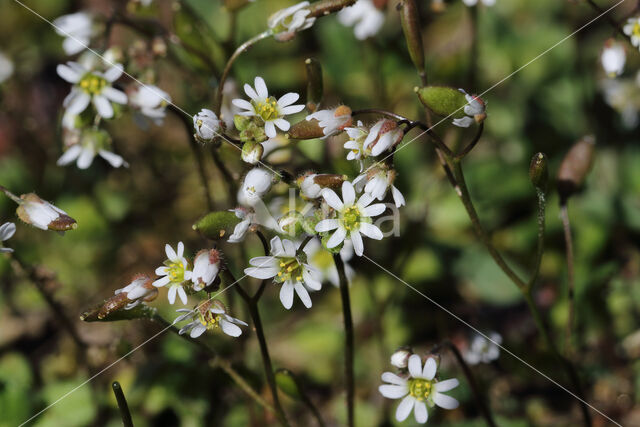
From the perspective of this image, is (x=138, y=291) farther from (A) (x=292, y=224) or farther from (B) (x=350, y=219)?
(B) (x=350, y=219)

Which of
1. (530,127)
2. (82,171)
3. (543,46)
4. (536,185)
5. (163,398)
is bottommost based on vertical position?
(163,398)

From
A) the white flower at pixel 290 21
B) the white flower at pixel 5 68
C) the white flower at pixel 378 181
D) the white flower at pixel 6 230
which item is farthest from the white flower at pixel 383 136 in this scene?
the white flower at pixel 5 68

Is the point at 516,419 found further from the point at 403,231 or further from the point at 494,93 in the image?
the point at 494,93

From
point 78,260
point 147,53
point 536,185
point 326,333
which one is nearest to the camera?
point 536,185

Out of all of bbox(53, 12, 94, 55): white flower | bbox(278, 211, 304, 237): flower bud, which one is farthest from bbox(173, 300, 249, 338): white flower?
bbox(53, 12, 94, 55): white flower

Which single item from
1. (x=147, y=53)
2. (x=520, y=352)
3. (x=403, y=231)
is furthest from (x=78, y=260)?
(x=520, y=352)

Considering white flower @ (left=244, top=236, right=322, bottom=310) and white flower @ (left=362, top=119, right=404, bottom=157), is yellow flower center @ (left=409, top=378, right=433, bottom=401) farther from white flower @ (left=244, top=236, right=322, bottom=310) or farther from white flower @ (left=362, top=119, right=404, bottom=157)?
white flower @ (left=362, top=119, right=404, bottom=157)

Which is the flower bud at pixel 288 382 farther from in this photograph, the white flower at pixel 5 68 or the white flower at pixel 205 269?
the white flower at pixel 5 68
